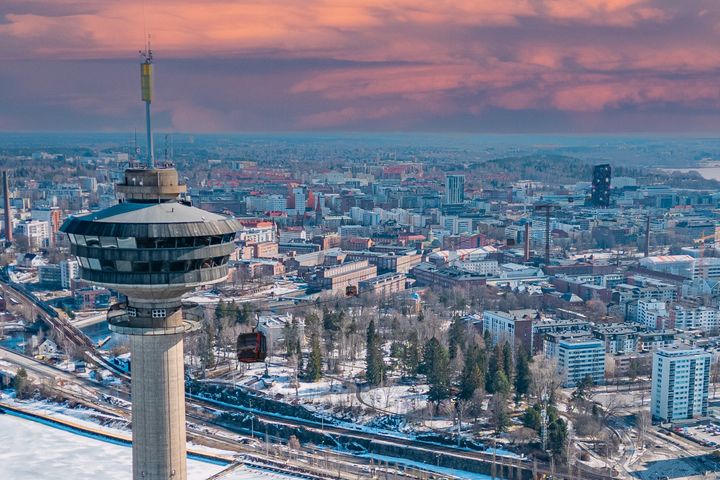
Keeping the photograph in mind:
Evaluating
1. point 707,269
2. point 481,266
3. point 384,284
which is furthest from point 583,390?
point 707,269

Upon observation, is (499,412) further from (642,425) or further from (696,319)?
(696,319)

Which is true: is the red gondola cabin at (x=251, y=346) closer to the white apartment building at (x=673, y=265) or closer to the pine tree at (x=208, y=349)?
the pine tree at (x=208, y=349)

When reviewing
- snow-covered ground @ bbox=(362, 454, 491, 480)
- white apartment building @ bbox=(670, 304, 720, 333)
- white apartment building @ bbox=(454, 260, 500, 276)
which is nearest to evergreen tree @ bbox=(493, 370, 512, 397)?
snow-covered ground @ bbox=(362, 454, 491, 480)

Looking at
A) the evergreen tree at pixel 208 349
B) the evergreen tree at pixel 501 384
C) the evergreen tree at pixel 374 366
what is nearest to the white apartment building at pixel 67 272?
the evergreen tree at pixel 208 349

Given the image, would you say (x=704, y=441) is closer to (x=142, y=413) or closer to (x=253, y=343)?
(x=253, y=343)

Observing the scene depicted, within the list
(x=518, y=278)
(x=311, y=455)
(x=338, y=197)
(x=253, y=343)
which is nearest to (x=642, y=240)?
(x=518, y=278)

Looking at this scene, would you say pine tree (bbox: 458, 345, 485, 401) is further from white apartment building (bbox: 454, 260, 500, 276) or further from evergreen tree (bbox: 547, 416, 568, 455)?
white apartment building (bbox: 454, 260, 500, 276)
